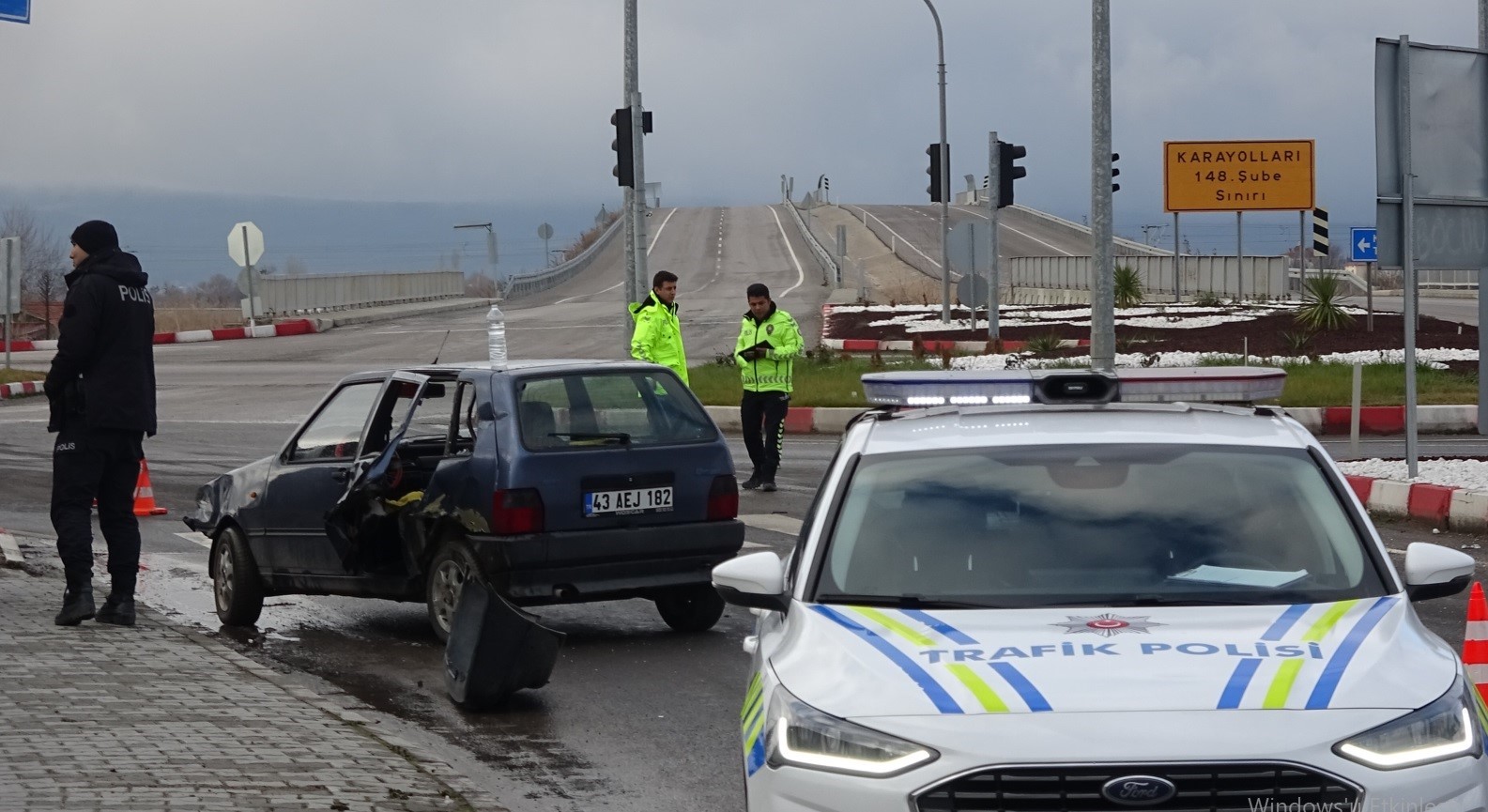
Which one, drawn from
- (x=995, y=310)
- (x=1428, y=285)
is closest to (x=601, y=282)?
(x=1428, y=285)

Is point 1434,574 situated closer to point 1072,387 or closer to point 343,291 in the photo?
point 1072,387

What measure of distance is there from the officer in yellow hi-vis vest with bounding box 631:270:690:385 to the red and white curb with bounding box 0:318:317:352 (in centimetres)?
3037

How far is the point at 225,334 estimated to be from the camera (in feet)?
148

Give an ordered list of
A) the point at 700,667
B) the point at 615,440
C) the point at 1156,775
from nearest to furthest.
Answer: the point at 1156,775, the point at 700,667, the point at 615,440

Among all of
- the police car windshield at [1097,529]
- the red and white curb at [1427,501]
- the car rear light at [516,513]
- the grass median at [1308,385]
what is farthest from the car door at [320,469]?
the grass median at [1308,385]

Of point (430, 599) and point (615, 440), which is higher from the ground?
point (615, 440)

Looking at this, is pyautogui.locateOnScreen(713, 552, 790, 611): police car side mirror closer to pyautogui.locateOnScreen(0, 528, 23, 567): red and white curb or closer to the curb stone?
the curb stone

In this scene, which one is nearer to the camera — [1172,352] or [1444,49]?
[1444,49]

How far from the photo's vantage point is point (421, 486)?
9.45m

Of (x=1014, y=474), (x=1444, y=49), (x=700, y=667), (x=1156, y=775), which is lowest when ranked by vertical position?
(x=700, y=667)

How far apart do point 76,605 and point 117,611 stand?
0.70 feet

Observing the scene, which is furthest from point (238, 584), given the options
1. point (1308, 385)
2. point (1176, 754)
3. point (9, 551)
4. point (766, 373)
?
point (1308, 385)

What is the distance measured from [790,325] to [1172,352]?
13.3m

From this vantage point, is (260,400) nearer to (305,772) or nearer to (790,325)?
(790,325)
